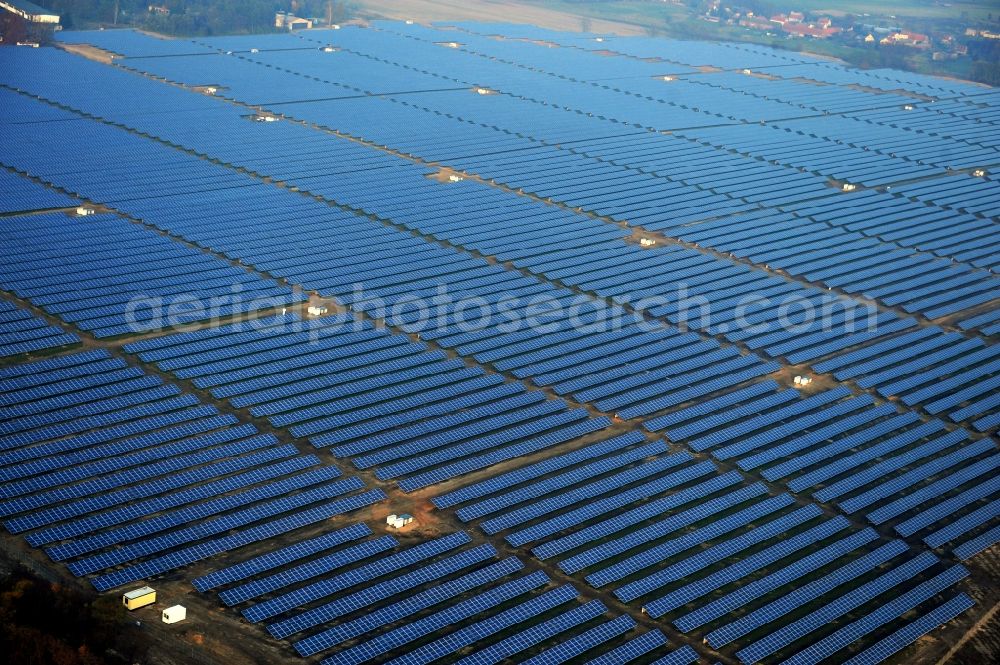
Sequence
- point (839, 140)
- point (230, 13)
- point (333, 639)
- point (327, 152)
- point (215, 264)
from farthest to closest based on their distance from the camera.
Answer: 1. point (230, 13)
2. point (839, 140)
3. point (327, 152)
4. point (215, 264)
5. point (333, 639)

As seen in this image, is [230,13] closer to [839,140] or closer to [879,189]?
[839,140]

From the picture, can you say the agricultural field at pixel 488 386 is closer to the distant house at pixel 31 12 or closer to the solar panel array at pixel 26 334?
the solar panel array at pixel 26 334

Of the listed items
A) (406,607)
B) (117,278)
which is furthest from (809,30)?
(406,607)

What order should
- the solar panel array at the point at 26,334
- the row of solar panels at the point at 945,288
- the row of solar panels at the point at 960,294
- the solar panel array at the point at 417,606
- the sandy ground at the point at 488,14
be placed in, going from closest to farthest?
the solar panel array at the point at 417,606 → the solar panel array at the point at 26,334 → the row of solar panels at the point at 960,294 → the row of solar panels at the point at 945,288 → the sandy ground at the point at 488,14

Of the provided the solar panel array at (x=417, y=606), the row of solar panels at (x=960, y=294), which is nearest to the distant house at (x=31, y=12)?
the row of solar panels at (x=960, y=294)

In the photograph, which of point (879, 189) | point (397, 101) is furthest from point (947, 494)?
point (397, 101)

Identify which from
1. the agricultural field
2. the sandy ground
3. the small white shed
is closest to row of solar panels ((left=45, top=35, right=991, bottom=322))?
the agricultural field
